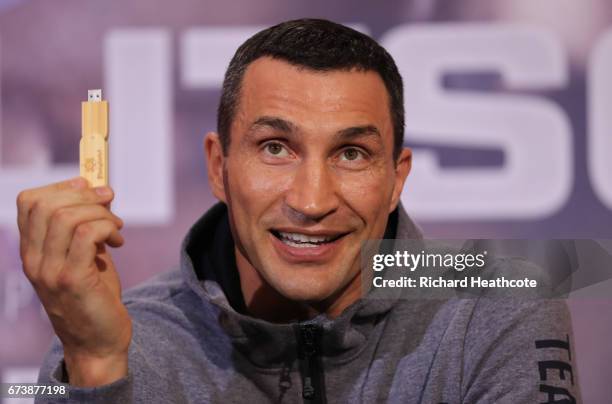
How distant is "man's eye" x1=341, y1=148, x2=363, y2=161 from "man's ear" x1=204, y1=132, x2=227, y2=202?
0.28 meters

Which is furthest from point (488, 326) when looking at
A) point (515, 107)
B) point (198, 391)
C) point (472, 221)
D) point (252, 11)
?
point (252, 11)

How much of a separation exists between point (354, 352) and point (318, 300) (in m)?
0.14

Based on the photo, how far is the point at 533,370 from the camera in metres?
1.37

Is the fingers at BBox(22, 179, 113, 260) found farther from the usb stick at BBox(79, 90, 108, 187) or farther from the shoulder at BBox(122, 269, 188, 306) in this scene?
the shoulder at BBox(122, 269, 188, 306)

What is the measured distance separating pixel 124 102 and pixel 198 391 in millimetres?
1234

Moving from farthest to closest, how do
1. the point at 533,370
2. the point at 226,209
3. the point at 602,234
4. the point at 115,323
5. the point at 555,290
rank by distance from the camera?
the point at 602,234, the point at 226,209, the point at 555,290, the point at 533,370, the point at 115,323

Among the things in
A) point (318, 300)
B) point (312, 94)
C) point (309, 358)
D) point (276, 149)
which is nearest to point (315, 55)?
point (312, 94)

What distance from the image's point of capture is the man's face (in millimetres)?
1438

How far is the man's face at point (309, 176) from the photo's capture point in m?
1.44

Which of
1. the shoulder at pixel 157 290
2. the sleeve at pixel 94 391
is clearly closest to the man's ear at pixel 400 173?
the shoulder at pixel 157 290

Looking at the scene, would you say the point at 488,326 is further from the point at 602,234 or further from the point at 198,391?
the point at 602,234

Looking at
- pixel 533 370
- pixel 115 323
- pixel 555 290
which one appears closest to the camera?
pixel 115 323

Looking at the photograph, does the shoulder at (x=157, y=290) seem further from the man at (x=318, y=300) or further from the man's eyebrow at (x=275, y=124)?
the man's eyebrow at (x=275, y=124)

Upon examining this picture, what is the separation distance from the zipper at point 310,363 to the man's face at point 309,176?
0.08 metres
